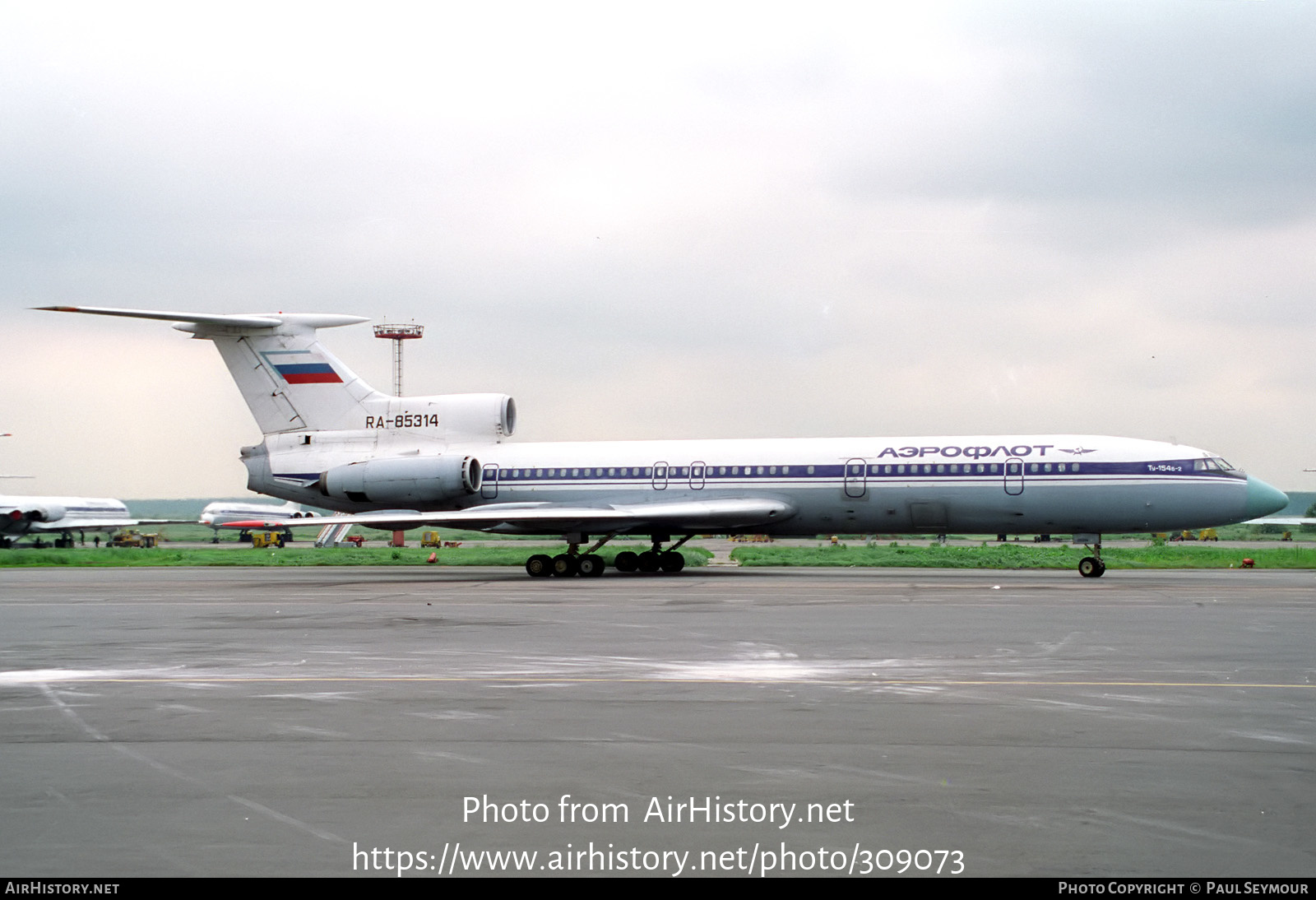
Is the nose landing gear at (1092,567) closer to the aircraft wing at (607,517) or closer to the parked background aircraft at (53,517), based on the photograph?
the aircraft wing at (607,517)

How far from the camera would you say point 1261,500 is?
2930 cm

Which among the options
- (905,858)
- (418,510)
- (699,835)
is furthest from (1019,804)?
(418,510)

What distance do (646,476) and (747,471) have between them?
296 centimetres

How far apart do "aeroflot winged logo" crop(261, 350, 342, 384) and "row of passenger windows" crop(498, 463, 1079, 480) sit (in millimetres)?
5819

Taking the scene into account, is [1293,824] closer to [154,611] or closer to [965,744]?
[965,744]

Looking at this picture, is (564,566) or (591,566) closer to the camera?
(591,566)

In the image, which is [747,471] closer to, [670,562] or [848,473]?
[848,473]

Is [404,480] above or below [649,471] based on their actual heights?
below

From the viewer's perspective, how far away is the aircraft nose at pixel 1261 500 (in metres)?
29.3

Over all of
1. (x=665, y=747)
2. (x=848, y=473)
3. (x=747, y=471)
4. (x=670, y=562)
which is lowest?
(x=670, y=562)

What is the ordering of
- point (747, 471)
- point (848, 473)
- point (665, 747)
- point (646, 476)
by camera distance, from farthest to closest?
1. point (646, 476)
2. point (747, 471)
3. point (848, 473)
4. point (665, 747)

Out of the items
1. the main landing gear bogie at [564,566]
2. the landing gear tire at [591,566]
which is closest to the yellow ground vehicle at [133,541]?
the main landing gear bogie at [564,566]

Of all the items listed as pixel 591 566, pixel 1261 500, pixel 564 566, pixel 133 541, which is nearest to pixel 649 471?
pixel 591 566

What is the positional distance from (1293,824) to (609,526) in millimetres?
27145
